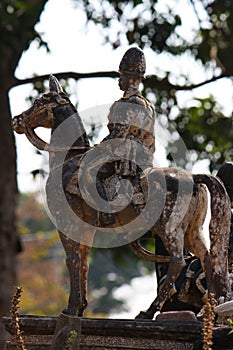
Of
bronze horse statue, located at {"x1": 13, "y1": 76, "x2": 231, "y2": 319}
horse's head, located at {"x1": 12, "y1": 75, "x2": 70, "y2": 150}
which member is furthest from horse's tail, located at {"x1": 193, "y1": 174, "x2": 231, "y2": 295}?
horse's head, located at {"x1": 12, "y1": 75, "x2": 70, "y2": 150}

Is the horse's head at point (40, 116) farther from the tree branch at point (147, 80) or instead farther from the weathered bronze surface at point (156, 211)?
the tree branch at point (147, 80)

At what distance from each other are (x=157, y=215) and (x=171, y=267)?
16.9 inches

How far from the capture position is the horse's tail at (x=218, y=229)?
8.93 m

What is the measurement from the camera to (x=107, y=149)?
9.08 metres

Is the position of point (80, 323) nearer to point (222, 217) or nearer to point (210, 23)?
point (222, 217)

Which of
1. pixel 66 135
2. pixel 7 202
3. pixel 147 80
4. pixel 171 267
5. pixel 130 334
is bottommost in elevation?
pixel 130 334

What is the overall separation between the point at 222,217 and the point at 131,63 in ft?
4.89

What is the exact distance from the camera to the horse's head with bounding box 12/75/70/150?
30.8ft

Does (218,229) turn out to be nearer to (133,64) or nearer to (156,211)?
(156,211)

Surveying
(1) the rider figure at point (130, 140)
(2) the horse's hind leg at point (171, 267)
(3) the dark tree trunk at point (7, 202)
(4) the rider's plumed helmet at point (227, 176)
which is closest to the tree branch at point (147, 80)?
(3) the dark tree trunk at point (7, 202)

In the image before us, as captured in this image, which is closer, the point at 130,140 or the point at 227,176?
the point at 130,140

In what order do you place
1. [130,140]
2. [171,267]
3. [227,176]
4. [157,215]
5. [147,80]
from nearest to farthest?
[171,267]
[157,215]
[130,140]
[227,176]
[147,80]

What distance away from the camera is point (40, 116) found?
943 cm

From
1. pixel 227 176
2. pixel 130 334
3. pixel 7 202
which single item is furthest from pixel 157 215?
pixel 7 202
